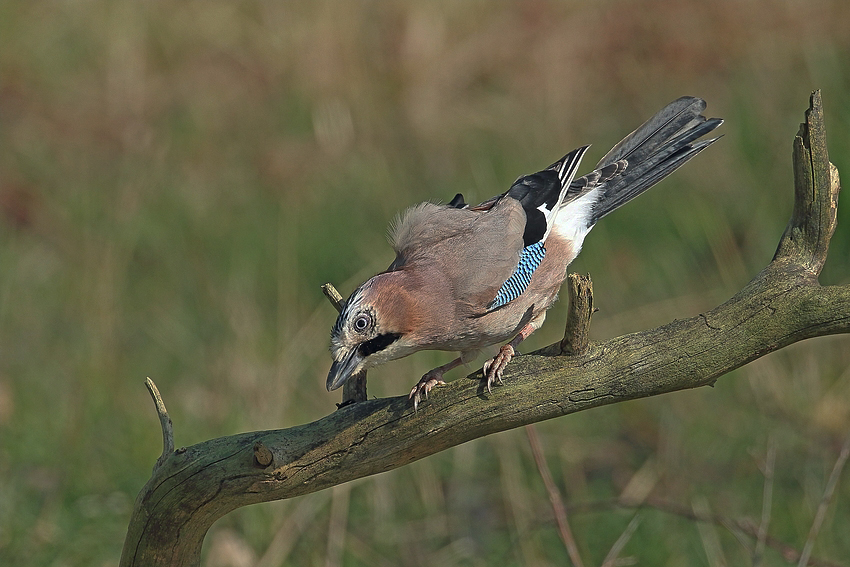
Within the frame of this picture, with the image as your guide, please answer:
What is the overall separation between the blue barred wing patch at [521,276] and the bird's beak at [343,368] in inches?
25.7

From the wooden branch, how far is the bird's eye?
0.83ft

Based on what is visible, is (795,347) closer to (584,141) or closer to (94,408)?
(584,141)

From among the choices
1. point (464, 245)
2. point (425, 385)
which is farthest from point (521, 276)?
point (425, 385)

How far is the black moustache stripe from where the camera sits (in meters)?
3.34

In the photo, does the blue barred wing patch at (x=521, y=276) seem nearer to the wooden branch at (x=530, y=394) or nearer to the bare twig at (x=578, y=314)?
the wooden branch at (x=530, y=394)

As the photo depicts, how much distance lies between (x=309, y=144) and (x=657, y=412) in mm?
4719

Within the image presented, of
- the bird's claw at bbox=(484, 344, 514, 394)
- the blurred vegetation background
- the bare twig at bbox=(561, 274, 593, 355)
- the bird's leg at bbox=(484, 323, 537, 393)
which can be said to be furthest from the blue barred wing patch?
the blurred vegetation background

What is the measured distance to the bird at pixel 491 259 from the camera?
3.36 meters

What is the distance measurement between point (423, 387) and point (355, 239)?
4583mm

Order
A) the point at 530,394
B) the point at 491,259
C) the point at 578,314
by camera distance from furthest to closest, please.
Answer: the point at 491,259 < the point at 530,394 < the point at 578,314

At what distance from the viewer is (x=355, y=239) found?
783 centimetres

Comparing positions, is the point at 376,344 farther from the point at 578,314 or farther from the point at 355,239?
the point at 355,239

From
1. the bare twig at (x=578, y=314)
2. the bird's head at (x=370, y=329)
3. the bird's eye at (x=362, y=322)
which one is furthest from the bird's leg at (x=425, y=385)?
the bare twig at (x=578, y=314)

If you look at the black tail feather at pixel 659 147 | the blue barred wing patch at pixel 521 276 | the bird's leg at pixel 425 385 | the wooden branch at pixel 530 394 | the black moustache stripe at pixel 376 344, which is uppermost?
the black tail feather at pixel 659 147
